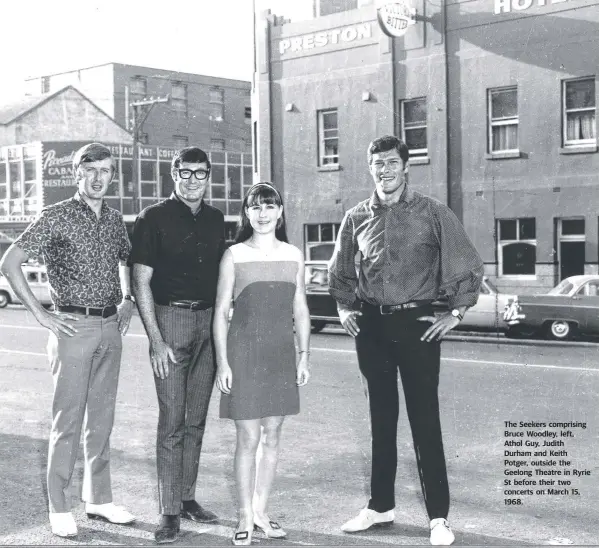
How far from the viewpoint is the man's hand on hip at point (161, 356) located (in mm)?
4828

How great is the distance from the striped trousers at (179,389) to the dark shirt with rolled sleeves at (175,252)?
4.1 inches

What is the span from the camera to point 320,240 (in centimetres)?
2672

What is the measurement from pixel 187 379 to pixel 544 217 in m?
18.9

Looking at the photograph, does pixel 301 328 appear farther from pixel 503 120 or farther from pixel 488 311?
pixel 503 120

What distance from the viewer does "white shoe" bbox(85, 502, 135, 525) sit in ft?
16.6

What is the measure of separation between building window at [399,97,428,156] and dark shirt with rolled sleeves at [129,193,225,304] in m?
20.0

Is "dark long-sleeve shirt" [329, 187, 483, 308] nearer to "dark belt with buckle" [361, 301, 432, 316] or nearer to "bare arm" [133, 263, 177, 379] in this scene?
"dark belt with buckle" [361, 301, 432, 316]

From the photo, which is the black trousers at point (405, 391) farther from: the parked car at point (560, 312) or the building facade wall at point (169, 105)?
the building facade wall at point (169, 105)

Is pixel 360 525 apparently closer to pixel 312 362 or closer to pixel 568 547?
pixel 568 547

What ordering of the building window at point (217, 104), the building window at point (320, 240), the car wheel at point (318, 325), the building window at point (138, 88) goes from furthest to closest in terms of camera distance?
the building window at point (217, 104) < the building window at point (138, 88) < the building window at point (320, 240) < the car wheel at point (318, 325)

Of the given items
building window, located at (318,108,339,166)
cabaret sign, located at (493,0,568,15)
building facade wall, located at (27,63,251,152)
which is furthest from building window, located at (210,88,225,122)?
cabaret sign, located at (493,0,568,15)

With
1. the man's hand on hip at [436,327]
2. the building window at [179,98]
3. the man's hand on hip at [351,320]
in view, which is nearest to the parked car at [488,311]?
the man's hand on hip at [351,320]

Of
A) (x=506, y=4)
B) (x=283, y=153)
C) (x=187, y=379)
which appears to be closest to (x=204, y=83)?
(x=283, y=153)

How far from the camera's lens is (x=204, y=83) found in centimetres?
5253
